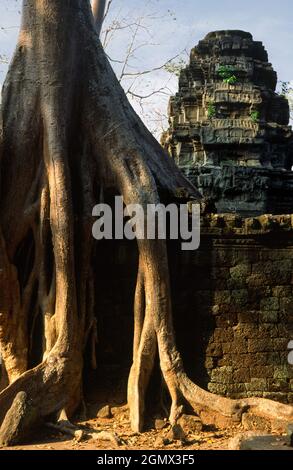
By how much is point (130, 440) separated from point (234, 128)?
20.8ft

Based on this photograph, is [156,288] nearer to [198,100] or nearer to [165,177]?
[165,177]

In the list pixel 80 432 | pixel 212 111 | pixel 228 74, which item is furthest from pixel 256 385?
pixel 228 74

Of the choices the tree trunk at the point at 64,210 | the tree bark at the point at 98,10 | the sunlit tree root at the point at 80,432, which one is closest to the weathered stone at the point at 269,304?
the tree trunk at the point at 64,210

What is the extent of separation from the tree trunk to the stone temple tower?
3.18m

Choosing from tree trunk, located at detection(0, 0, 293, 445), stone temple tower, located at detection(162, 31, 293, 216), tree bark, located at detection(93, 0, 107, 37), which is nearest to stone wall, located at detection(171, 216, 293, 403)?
tree trunk, located at detection(0, 0, 293, 445)

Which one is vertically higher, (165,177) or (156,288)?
(165,177)

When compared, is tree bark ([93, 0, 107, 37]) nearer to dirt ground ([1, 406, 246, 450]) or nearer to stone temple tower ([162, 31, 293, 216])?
stone temple tower ([162, 31, 293, 216])

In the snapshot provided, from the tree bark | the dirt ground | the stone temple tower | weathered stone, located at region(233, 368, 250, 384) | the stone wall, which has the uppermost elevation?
the tree bark

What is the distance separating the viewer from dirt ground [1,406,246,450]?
500cm

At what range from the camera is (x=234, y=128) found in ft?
33.9

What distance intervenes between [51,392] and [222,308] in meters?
1.77

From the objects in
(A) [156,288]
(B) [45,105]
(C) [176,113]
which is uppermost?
(C) [176,113]

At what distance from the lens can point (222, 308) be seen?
6082 mm
